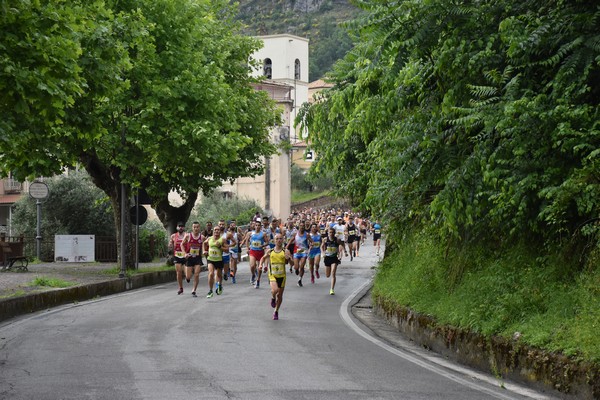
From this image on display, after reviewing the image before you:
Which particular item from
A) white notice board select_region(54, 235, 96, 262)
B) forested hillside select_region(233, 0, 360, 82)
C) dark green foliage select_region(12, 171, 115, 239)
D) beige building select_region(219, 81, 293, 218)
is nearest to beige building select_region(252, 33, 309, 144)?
forested hillside select_region(233, 0, 360, 82)

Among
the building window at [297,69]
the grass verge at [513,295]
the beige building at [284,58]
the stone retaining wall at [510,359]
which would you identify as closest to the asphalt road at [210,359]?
the stone retaining wall at [510,359]

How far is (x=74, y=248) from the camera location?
3397cm

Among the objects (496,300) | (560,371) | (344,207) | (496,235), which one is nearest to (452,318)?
(496,300)

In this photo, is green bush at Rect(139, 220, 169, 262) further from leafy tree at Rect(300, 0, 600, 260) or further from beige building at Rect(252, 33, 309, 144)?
beige building at Rect(252, 33, 309, 144)

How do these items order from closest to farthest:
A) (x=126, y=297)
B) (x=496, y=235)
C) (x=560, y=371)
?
(x=560, y=371), (x=496, y=235), (x=126, y=297)

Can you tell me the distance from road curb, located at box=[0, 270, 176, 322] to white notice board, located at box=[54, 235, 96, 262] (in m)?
4.43

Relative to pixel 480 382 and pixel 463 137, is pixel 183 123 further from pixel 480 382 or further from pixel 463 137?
pixel 480 382

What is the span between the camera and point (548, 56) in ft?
40.3

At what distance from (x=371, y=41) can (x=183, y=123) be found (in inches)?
626

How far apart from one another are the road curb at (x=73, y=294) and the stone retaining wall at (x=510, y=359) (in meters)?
7.96

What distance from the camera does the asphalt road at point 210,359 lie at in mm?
9617

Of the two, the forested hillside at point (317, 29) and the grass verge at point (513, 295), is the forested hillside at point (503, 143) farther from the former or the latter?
the forested hillside at point (317, 29)

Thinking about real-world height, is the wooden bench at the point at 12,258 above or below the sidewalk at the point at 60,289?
above

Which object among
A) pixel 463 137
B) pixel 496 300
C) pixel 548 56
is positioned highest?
pixel 548 56
